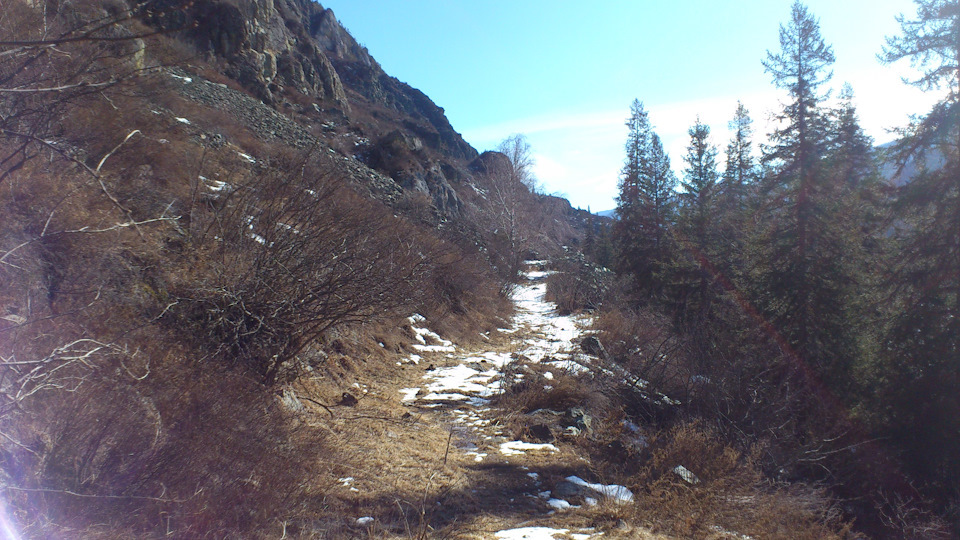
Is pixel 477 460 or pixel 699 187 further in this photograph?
pixel 699 187

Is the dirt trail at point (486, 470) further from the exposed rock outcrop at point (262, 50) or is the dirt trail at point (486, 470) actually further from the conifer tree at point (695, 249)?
the exposed rock outcrop at point (262, 50)

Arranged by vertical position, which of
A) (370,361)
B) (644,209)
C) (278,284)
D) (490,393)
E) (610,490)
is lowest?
(610,490)

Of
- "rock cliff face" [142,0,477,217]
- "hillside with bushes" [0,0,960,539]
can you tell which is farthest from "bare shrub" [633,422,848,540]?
"rock cliff face" [142,0,477,217]

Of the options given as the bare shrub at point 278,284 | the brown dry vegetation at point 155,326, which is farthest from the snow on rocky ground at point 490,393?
the bare shrub at point 278,284

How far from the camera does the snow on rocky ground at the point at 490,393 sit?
461 centimetres

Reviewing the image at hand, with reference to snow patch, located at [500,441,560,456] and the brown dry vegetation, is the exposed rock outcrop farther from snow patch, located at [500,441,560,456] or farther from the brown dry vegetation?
snow patch, located at [500,441,560,456]

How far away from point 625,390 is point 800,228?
7219 millimetres

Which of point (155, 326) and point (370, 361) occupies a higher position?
point (155, 326)

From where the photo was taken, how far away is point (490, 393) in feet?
25.8

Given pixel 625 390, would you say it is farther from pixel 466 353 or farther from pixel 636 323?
pixel 636 323

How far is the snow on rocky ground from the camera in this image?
461cm

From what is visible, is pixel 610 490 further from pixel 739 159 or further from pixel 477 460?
pixel 739 159

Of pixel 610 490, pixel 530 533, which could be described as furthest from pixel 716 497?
pixel 530 533

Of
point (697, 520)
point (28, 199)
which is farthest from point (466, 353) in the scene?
point (28, 199)
